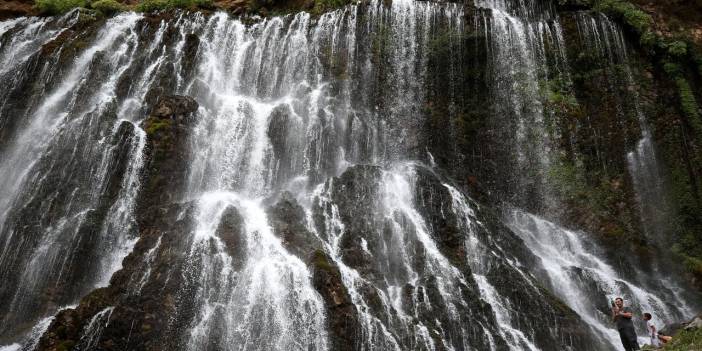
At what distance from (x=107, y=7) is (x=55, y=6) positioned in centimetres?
288

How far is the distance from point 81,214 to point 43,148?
14.4 feet

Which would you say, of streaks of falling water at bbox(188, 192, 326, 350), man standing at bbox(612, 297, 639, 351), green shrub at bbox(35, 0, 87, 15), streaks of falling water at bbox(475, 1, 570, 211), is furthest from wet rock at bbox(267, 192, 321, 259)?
green shrub at bbox(35, 0, 87, 15)

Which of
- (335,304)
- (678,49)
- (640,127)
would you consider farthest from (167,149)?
(678,49)

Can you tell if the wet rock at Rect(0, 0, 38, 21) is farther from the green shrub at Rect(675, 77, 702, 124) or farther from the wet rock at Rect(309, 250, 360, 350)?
the green shrub at Rect(675, 77, 702, 124)

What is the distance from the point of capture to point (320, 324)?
12219 millimetres

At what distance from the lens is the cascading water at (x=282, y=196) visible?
12.6 meters

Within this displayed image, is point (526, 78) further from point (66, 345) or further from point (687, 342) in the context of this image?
point (66, 345)

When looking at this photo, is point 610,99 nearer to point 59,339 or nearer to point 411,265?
point 411,265

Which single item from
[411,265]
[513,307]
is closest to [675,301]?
[513,307]

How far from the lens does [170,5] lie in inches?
984

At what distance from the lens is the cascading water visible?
1265 cm

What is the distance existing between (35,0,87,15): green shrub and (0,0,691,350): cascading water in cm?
115

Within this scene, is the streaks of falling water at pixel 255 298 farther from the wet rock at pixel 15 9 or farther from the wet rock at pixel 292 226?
the wet rock at pixel 15 9

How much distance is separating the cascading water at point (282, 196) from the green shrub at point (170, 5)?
0.97m
